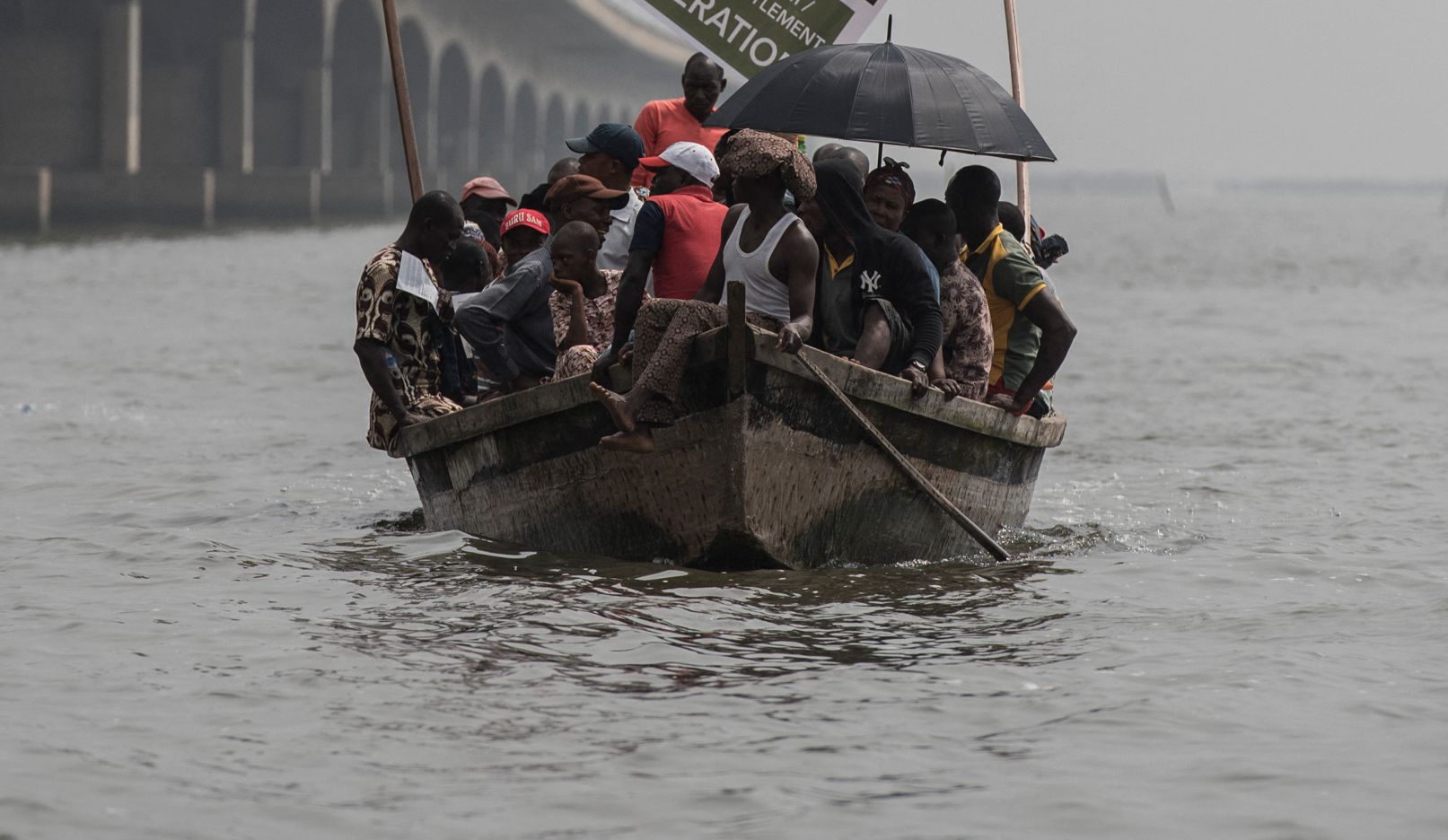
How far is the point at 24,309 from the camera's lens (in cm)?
2444

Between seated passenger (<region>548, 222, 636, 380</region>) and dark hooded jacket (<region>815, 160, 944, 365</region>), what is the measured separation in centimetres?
94

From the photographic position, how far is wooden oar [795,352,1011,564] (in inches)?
277

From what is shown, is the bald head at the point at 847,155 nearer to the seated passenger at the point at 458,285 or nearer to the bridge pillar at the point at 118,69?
the seated passenger at the point at 458,285

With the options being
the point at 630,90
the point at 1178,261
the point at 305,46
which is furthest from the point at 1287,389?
the point at 630,90

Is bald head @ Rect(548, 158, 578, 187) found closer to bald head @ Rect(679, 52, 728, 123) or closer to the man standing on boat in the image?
bald head @ Rect(679, 52, 728, 123)

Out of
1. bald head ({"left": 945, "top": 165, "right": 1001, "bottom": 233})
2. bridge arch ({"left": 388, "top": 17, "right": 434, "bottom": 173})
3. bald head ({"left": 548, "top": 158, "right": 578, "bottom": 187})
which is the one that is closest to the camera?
bald head ({"left": 945, "top": 165, "right": 1001, "bottom": 233})

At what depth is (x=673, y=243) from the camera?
7.35 m

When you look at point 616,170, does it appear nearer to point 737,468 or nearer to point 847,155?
point 847,155

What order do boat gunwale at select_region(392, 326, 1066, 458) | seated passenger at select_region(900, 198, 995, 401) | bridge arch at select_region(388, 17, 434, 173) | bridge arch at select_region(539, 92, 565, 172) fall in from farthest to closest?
bridge arch at select_region(539, 92, 565, 172) → bridge arch at select_region(388, 17, 434, 173) → seated passenger at select_region(900, 198, 995, 401) → boat gunwale at select_region(392, 326, 1066, 458)

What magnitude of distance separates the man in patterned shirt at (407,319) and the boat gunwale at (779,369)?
0.58ft

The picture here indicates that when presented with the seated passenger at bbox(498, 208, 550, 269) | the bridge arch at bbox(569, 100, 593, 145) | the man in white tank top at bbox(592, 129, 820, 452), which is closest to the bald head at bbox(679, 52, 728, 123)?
the seated passenger at bbox(498, 208, 550, 269)

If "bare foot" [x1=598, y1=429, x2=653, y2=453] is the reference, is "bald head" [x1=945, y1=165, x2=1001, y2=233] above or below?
above

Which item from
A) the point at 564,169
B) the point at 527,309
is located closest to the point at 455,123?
the point at 564,169

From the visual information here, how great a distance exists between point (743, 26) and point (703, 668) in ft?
14.0
